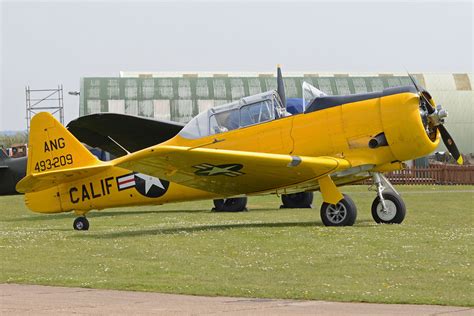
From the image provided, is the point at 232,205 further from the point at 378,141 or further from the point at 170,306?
the point at 170,306

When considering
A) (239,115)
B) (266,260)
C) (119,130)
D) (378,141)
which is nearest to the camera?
(266,260)

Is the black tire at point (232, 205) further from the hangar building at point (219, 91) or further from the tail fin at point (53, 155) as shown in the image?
the hangar building at point (219, 91)

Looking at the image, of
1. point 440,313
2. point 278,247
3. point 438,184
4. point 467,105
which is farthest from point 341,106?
point 467,105

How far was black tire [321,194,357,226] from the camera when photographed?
50.1 ft

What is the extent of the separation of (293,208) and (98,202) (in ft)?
26.0

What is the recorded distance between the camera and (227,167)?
15.1m

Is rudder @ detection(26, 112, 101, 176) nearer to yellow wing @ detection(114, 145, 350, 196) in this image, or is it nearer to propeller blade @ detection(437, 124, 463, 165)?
yellow wing @ detection(114, 145, 350, 196)

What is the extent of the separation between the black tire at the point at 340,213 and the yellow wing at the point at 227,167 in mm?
558

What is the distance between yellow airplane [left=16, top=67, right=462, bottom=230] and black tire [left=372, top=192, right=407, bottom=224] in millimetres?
17

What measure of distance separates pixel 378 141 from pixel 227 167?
8.34 ft

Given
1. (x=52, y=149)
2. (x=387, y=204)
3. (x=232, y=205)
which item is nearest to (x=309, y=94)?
(x=387, y=204)

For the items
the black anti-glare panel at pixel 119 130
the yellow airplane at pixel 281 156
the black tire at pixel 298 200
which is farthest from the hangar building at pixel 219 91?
the yellow airplane at pixel 281 156

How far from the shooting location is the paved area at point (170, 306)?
7973mm

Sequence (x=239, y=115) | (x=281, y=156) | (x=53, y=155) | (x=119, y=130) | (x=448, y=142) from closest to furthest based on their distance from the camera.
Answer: (x=281, y=156) → (x=239, y=115) → (x=448, y=142) → (x=53, y=155) → (x=119, y=130)
